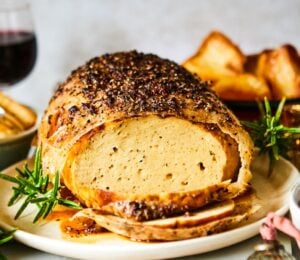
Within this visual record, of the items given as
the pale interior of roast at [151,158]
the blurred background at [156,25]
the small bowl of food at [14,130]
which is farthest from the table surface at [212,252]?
the blurred background at [156,25]

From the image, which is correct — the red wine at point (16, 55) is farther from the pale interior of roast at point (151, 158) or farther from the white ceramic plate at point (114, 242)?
the pale interior of roast at point (151, 158)

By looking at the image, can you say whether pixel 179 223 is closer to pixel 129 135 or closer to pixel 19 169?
pixel 129 135

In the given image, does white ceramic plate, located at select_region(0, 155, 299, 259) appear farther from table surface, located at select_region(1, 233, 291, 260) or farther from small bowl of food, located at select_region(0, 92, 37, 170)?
small bowl of food, located at select_region(0, 92, 37, 170)

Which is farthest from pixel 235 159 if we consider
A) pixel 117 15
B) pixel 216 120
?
pixel 117 15

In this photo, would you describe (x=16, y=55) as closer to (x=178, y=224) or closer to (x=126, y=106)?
(x=126, y=106)

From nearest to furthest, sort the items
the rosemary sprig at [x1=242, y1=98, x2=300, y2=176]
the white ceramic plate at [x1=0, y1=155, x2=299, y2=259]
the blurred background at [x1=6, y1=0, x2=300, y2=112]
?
the white ceramic plate at [x1=0, y1=155, x2=299, y2=259] < the rosemary sprig at [x1=242, y1=98, x2=300, y2=176] < the blurred background at [x1=6, y1=0, x2=300, y2=112]

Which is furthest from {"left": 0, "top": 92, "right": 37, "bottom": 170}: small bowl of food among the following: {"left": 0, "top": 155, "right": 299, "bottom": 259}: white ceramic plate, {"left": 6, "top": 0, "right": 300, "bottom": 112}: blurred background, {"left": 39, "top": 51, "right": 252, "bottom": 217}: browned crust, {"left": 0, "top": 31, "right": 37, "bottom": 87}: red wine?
{"left": 6, "top": 0, "right": 300, "bottom": 112}: blurred background
